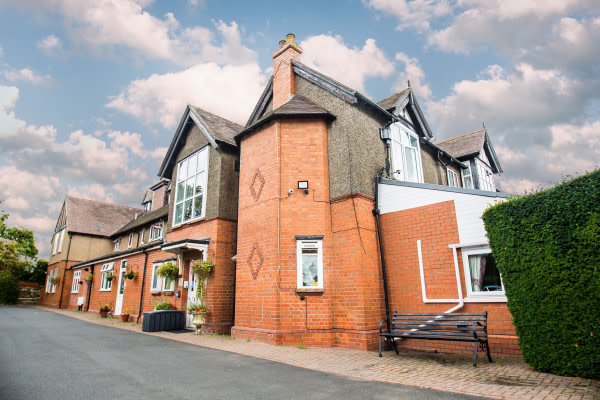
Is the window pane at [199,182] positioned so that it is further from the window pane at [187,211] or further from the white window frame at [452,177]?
the white window frame at [452,177]

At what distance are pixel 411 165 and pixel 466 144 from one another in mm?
8020

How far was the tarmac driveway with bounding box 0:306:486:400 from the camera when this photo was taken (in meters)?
4.70

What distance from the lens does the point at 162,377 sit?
5609mm

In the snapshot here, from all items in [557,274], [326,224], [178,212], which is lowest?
[557,274]

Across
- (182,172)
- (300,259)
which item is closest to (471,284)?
(300,259)

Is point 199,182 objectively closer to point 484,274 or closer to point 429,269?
point 429,269

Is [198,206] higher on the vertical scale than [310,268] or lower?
higher

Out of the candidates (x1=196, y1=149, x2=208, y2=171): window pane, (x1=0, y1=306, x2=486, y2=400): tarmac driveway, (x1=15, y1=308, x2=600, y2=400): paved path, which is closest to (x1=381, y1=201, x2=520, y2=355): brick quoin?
(x1=15, y1=308, x2=600, y2=400): paved path

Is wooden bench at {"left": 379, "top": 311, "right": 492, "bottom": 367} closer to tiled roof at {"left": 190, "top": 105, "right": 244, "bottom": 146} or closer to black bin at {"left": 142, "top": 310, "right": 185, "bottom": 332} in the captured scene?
black bin at {"left": 142, "top": 310, "right": 185, "bottom": 332}

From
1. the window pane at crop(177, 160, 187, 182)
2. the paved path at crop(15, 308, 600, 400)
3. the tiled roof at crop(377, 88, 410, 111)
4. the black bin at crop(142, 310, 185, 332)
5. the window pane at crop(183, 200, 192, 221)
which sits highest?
the tiled roof at crop(377, 88, 410, 111)

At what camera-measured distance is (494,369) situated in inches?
243

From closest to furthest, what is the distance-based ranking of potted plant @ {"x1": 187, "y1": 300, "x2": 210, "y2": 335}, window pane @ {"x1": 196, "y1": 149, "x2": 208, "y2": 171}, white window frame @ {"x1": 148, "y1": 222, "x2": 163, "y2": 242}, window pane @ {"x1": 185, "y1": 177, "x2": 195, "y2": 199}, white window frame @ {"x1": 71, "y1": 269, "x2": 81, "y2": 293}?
potted plant @ {"x1": 187, "y1": 300, "x2": 210, "y2": 335} < window pane @ {"x1": 196, "y1": 149, "x2": 208, "y2": 171} < window pane @ {"x1": 185, "y1": 177, "x2": 195, "y2": 199} < white window frame @ {"x1": 148, "y1": 222, "x2": 163, "y2": 242} < white window frame @ {"x1": 71, "y1": 269, "x2": 81, "y2": 293}

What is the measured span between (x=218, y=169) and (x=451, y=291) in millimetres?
9007

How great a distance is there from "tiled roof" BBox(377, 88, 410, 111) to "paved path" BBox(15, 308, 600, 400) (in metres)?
Result: 8.30
